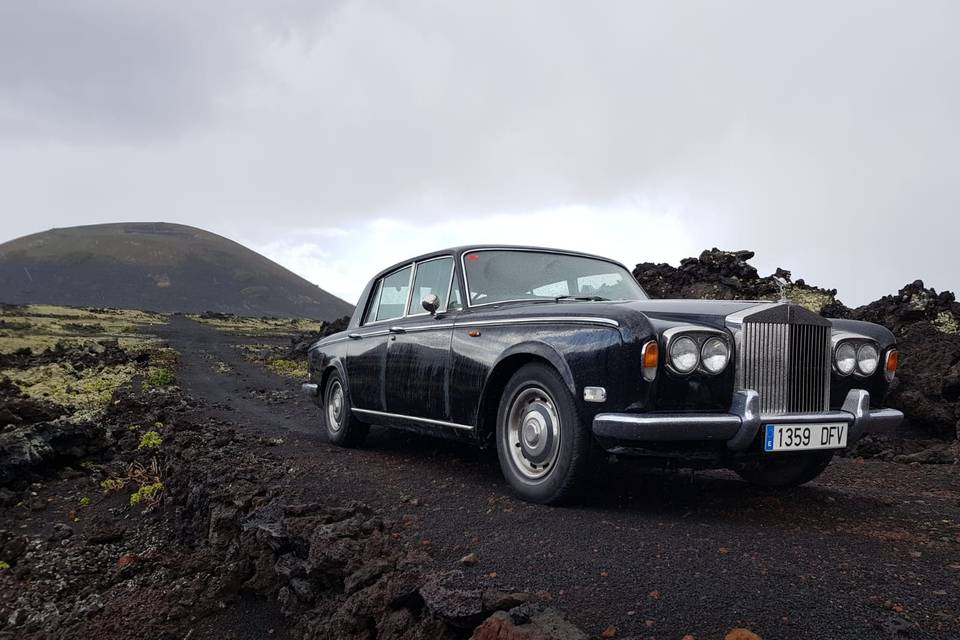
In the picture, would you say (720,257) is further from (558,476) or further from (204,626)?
(204,626)

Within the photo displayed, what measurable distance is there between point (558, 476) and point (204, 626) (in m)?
2.03

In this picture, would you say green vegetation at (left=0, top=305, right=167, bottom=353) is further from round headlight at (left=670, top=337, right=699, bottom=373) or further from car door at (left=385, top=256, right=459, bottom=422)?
round headlight at (left=670, top=337, right=699, bottom=373)

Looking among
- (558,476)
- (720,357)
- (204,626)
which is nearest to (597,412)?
(558,476)

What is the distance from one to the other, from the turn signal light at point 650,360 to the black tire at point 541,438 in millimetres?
430

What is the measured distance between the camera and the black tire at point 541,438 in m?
3.54

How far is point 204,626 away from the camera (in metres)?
3.57

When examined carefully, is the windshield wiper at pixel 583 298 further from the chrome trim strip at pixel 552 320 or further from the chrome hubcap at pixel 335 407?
the chrome hubcap at pixel 335 407

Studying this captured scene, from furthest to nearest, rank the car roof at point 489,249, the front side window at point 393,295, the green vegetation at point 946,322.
Result: 1. the green vegetation at point 946,322
2. the front side window at point 393,295
3. the car roof at point 489,249

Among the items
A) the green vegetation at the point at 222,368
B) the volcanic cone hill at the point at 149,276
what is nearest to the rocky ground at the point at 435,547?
the green vegetation at the point at 222,368

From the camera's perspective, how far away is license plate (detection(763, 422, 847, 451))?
343cm

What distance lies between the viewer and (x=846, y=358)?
3.91 metres

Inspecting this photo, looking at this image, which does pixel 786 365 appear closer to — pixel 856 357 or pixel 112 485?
pixel 856 357

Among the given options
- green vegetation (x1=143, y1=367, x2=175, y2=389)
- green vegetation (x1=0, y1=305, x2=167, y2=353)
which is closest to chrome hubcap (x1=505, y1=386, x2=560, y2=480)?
green vegetation (x1=143, y1=367, x2=175, y2=389)

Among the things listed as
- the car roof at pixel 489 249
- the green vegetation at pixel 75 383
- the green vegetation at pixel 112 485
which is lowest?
the green vegetation at pixel 112 485
